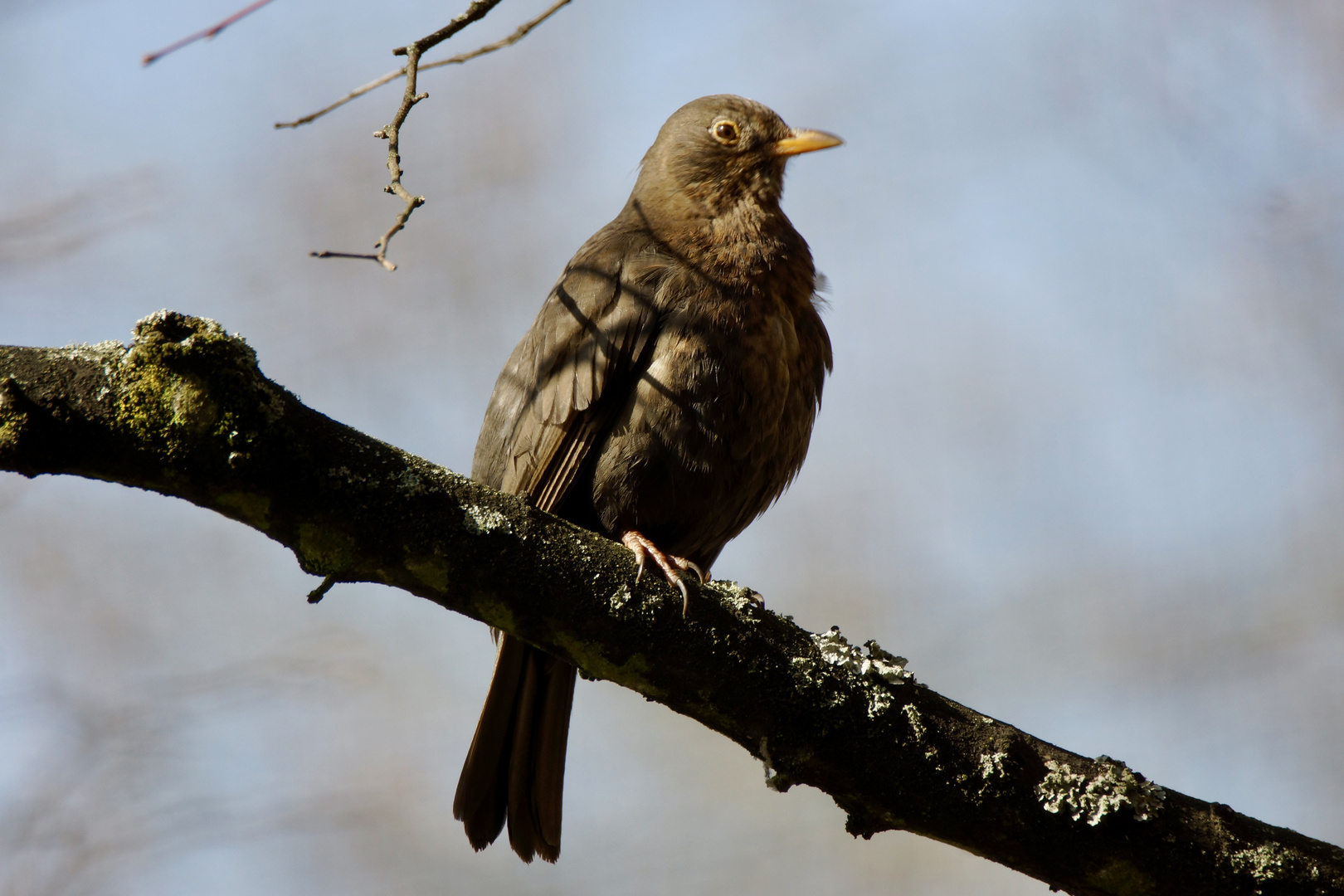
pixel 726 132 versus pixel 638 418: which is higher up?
pixel 726 132

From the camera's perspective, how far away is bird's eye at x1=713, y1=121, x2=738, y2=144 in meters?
4.55

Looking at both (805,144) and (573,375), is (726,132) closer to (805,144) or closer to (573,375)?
(805,144)

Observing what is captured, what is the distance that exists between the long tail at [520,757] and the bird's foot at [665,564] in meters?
0.65

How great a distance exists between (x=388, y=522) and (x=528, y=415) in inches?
55.3

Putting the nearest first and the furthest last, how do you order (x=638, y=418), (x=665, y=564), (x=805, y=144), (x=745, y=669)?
(x=745, y=669)
(x=665, y=564)
(x=638, y=418)
(x=805, y=144)

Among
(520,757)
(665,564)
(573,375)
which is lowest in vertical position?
(520,757)

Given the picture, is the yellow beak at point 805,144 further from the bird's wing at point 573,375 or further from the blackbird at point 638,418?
the bird's wing at point 573,375

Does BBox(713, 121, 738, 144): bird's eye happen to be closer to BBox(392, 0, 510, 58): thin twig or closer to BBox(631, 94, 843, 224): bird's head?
BBox(631, 94, 843, 224): bird's head

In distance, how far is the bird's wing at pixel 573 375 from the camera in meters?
3.58

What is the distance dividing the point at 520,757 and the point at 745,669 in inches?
54.8

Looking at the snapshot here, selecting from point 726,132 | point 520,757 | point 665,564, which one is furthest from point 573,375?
point 726,132

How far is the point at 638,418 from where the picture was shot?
3533 mm

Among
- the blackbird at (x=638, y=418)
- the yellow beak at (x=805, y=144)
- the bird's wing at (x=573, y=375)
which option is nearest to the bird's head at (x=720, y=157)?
the yellow beak at (x=805, y=144)

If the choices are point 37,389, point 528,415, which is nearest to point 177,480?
point 37,389
